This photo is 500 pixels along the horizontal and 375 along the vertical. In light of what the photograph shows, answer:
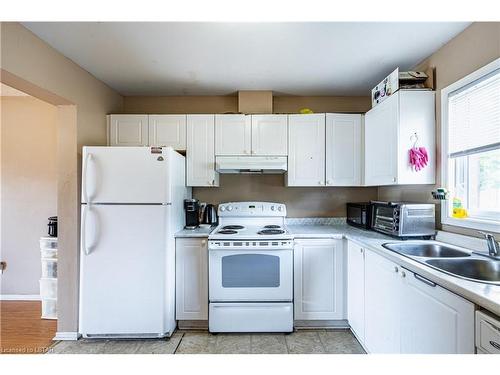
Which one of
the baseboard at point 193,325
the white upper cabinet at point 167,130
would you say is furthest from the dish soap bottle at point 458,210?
the white upper cabinet at point 167,130

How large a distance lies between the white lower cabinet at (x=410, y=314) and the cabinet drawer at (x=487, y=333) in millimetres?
30

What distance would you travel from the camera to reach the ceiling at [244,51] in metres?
1.79

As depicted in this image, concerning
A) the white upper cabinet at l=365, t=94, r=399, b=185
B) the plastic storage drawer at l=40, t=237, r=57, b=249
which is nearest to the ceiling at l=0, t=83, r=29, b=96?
the plastic storage drawer at l=40, t=237, r=57, b=249

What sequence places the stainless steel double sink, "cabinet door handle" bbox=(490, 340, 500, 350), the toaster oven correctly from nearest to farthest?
"cabinet door handle" bbox=(490, 340, 500, 350) → the stainless steel double sink → the toaster oven

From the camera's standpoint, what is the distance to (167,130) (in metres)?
2.79

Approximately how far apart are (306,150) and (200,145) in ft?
3.87

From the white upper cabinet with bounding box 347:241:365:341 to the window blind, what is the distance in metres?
1.06

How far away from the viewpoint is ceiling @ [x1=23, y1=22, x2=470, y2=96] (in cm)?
179

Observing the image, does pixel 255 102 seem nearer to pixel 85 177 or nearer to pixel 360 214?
pixel 360 214

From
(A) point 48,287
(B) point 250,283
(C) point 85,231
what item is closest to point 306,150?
(B) point 250,283

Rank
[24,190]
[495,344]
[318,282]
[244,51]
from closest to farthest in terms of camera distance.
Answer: [495,344]
[244,51]
[318,282]
[24,190]

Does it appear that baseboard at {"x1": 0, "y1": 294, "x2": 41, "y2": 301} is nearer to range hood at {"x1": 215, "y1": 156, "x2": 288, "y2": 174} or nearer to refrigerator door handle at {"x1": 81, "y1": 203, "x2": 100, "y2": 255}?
refrigerator door handle at {"x1": 81, "y1": 203, "x2": 100, "y2": 255}

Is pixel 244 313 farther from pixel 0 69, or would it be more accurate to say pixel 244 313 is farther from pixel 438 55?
pixel 438 55
